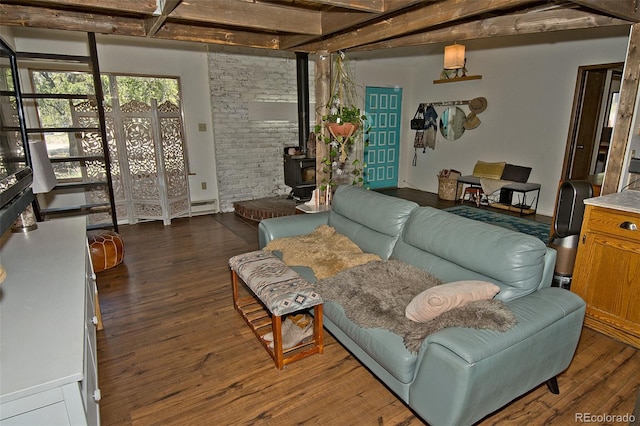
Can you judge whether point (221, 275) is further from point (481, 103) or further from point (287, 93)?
point (481, 103)

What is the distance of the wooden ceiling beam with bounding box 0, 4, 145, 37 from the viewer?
267 cm

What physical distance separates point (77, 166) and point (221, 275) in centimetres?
287

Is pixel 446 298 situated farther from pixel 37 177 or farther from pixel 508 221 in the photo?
pixel 508 221

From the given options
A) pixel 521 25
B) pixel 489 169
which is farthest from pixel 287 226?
pixel 489 169

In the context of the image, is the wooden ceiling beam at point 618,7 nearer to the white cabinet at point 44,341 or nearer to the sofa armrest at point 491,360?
the sofa armrest at point 491,360

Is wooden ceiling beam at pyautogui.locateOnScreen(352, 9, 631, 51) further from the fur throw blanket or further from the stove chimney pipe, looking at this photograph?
the stove chimney pipe

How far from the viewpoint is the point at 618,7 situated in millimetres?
2273

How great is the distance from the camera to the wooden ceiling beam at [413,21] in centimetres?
231

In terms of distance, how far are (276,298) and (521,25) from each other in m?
2.78

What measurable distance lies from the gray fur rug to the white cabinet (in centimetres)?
124

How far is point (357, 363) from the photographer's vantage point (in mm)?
2199

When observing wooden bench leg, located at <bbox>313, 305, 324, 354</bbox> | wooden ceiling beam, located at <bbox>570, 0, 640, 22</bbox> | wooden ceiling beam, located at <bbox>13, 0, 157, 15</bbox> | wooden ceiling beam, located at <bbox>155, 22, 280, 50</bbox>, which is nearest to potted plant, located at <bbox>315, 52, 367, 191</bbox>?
wooden ceiling beam, located at <bbox>155, 22, 280, 50</bbox>

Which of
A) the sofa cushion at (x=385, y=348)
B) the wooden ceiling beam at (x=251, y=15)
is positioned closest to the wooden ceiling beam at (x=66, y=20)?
the wooden ceiling beam at (x=251, y=15)

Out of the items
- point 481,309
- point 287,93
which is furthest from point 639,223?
point 287,93
